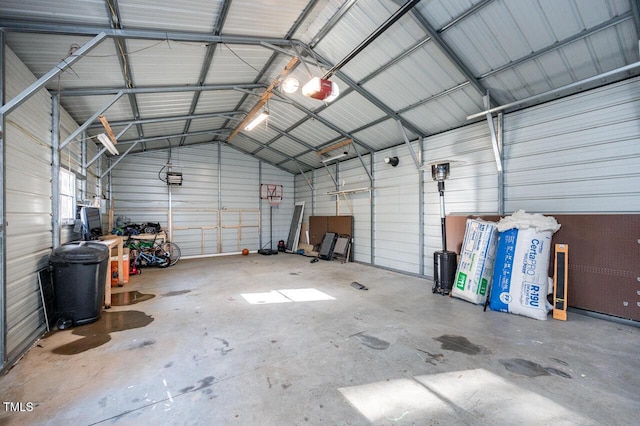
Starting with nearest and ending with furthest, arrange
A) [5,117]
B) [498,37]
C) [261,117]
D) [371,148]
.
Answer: [5,117], [498,37], [261,117], [371,148]

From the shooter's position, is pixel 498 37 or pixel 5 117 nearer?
pixel 5 117

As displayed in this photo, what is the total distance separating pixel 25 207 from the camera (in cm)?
295

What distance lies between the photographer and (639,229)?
131 inches

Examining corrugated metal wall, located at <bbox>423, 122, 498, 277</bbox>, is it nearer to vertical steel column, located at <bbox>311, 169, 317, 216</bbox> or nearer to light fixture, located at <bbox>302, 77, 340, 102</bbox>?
light fixture, located at <bbox>302, 77, 340, 102</bbox>

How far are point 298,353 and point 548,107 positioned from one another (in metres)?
5.14

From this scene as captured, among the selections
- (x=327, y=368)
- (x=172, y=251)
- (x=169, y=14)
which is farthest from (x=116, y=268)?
(x=327, y=368)

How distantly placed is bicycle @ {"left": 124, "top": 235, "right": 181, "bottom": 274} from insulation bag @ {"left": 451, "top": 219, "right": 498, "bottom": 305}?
7.37m

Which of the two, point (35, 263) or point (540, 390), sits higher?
point (35, 263)

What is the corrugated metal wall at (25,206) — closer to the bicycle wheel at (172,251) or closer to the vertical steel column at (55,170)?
the vertical steel column at (55,170)

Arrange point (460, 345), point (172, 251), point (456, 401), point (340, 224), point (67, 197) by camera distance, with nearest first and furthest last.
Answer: point (456, 401)
point (460, 345)
point (67, 197)
point (172, 251)
point (340, 224)

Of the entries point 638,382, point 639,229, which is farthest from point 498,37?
point 638,382

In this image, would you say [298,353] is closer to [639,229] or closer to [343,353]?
[343,353]

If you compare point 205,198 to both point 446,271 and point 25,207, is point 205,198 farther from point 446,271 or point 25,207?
point 446,271

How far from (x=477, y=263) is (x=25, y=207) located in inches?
237
